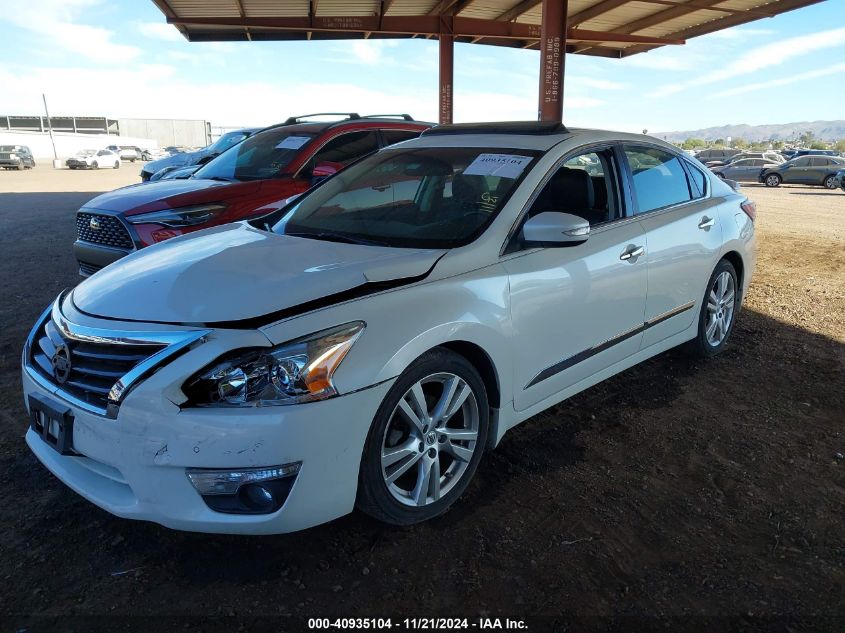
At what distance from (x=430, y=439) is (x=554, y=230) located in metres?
1.08

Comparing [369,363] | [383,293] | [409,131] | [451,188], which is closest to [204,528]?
[369,363]

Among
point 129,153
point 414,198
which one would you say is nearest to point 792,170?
point 414,198

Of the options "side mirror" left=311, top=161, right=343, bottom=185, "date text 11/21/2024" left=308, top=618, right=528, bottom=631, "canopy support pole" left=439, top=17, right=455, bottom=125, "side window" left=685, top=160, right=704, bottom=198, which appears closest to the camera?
"date text 11/21/2024" left=308, top=618, right=528, bottom=631

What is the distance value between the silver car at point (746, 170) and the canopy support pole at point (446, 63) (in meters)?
18.5

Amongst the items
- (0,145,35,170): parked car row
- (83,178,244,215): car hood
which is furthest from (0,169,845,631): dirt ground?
(0,145,35,170): parked car row

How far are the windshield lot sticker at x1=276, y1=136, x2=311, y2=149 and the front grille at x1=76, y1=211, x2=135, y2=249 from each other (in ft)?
6.34

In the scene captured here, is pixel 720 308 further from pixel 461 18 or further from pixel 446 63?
pixel 461 18

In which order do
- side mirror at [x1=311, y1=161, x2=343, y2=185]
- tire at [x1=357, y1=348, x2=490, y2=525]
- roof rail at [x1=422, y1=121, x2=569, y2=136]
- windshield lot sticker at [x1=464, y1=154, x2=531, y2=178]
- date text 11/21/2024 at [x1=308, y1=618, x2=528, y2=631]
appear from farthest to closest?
side mirror at [x1=311, y1=161, x2=343, y2=185]
roof rail at [x1=422, y1=121, x2=569, y2=136]
windshield lot sticker at [x1=464, y1=154, x2=531, y2=178]
tire at [x1=357, y1=348, x2=490, y2=525]
date text 11/21/2024 at [x1=308, y1=618, x2=528, y2=631]

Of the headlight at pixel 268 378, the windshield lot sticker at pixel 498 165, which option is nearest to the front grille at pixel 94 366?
the headlight at pixel 268 378

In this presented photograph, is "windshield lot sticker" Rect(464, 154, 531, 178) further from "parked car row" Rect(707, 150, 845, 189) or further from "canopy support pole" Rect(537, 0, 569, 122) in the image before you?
"parked car row" Rect(707, 150, 845, 189)

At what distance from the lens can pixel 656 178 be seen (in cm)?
400

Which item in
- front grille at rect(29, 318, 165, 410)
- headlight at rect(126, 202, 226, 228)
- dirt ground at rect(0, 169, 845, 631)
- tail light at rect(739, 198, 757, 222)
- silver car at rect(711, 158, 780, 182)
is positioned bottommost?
silver car at rect(711, 158, 780, 182)

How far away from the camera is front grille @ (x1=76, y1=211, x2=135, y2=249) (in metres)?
5.25

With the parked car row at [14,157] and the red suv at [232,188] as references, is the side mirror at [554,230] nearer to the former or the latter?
the red suv at [232,188]
